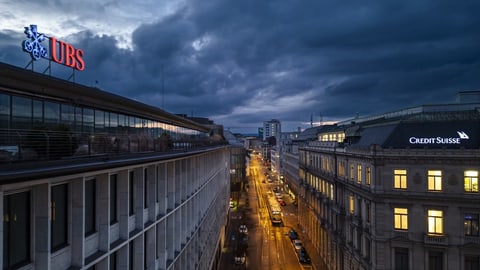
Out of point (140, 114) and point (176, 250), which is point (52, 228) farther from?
point (140, 114)

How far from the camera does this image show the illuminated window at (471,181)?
121 feet

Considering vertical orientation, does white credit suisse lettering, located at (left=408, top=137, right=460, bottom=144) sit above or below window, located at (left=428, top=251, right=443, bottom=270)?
above

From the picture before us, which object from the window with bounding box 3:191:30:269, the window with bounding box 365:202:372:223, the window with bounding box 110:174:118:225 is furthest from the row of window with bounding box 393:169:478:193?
the window with bounding box 3:191:30:269

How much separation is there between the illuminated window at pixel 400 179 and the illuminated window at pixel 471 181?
20.4ft

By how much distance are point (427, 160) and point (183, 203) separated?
95.7ft

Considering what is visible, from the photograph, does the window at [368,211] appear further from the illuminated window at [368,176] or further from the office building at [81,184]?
the office building at [81,184]

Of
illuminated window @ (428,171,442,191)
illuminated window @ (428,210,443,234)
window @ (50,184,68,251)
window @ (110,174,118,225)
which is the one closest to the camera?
A: window @ (50,184,68,251)

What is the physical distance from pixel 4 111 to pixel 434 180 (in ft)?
138

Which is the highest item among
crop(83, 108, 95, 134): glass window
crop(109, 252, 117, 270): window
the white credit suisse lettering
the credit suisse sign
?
the credit suisse sign

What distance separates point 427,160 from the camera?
128 ft

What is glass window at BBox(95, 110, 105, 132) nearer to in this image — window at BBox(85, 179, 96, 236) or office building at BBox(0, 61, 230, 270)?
office building at BBox(0, 61, 230, 270)

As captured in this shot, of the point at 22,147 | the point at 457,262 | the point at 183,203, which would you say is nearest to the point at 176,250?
the point at 183,203

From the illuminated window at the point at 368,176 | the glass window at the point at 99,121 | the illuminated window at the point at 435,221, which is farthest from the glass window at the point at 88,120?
the illuminated window at the point at 435,221

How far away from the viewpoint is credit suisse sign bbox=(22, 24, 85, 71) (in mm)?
20281
